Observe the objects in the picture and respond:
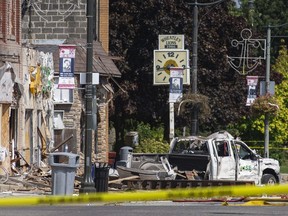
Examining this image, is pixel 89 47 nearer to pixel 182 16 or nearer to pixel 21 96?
pixel 21 96

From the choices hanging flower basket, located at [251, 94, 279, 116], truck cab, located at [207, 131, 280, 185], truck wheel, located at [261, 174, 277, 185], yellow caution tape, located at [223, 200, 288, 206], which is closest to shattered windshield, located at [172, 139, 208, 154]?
truck cab, located at [207, 131, 280, 185]

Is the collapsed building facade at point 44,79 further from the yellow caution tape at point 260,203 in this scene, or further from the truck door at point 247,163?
the yellow caution tape at point 260,203

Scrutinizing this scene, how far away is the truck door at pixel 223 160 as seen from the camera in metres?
32.9

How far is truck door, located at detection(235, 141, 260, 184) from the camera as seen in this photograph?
34.0 m

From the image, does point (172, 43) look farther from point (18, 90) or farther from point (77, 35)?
point (18, 90)

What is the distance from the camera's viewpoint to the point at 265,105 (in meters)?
44.1

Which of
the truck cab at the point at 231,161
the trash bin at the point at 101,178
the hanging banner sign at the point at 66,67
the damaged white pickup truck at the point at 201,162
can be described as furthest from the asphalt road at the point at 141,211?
the hanging banner sign at the point at 66,67

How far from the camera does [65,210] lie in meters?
21.4

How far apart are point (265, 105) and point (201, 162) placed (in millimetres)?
11543

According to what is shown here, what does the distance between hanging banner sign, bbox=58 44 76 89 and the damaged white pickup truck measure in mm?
3047

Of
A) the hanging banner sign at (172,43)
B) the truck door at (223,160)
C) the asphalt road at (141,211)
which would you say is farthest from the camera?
the hanging banner sign at (172,43)

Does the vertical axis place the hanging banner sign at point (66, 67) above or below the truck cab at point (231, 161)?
above

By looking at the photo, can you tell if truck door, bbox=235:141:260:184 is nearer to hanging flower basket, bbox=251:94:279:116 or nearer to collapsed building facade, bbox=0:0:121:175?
collapsed building facade, bbox=0:0:121:175

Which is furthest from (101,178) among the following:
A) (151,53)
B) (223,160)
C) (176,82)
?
(151,53)
